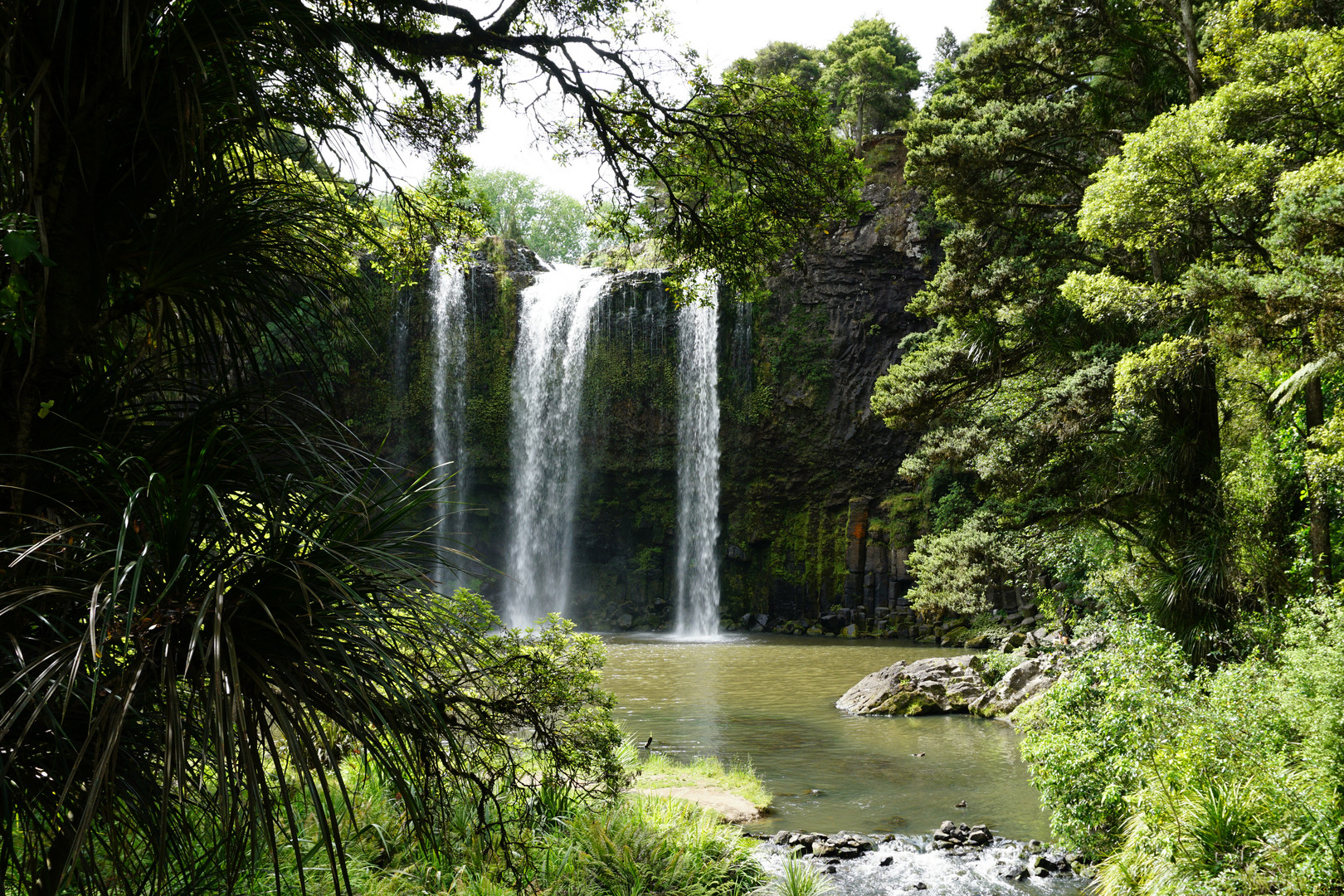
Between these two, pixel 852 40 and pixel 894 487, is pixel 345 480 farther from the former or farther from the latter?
pixel 852 40

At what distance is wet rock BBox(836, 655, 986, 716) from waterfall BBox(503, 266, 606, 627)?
53.0 ft

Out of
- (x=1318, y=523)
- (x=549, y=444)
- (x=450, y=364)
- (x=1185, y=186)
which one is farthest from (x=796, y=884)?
(x=450, y=364)

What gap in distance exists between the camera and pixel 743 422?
2819 centimetres

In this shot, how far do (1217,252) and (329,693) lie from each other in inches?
371

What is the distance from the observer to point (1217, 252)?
8.49 metres

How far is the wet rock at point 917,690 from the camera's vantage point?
→ 42.5ft

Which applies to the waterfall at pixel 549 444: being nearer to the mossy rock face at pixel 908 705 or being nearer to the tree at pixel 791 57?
the tree at pixel 791 57

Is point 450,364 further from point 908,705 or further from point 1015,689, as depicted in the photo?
point 1015,689

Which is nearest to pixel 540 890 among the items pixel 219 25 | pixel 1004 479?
pixel 219 25

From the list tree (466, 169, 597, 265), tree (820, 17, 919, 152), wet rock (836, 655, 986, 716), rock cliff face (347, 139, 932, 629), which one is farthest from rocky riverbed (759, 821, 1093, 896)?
tree (466, 169, 597, 265)

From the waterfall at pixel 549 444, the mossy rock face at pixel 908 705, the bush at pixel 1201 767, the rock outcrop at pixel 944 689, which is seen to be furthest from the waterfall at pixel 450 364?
the bush at pixel 1201 767

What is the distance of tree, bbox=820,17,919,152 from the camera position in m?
31.7

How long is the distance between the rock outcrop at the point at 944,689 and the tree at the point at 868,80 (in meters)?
22.3

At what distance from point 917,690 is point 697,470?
613 inches
